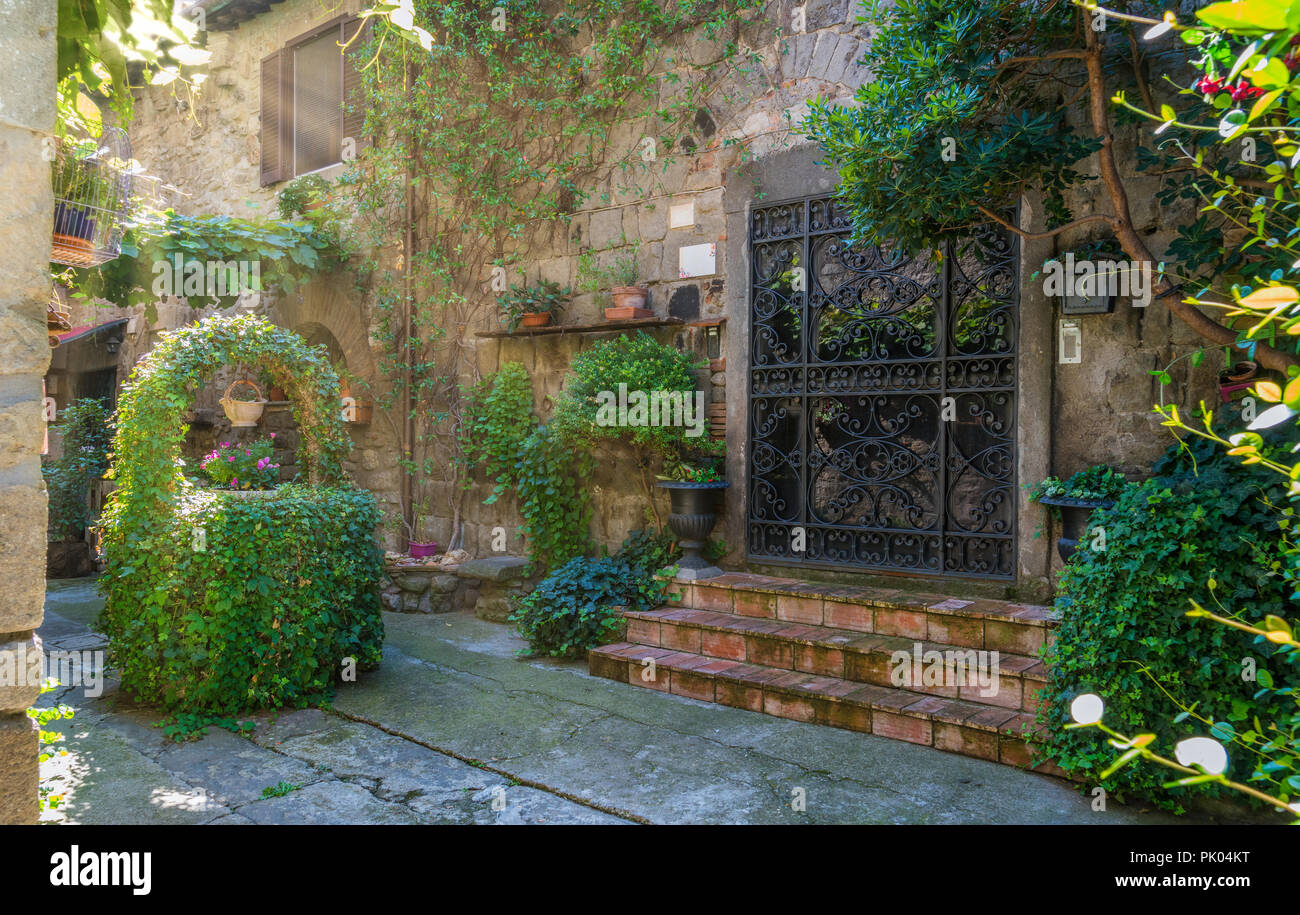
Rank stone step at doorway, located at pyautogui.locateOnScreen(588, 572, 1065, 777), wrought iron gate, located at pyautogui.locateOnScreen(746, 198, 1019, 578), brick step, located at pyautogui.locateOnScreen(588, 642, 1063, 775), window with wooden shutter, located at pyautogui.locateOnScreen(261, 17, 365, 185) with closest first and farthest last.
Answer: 1. brick step, located at pyautogui.locateOnScreen(588, 642, 1063, 775)
2. stone step at doorway, located at pyautogui.locateOnScreen(588, 572, 1065, 777)
3. wrought iron gate, located at pyautogui.locateOnScreen(746, 198, 1019, 578)
4. window with wooden shutter, located at pyautogui.locateOnScreen(261, 17, 365, 185)

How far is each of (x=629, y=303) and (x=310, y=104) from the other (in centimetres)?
497

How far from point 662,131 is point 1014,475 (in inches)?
135

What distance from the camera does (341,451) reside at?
5.23m

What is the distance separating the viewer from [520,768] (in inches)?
146

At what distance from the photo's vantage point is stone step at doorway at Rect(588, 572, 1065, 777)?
4.02 m

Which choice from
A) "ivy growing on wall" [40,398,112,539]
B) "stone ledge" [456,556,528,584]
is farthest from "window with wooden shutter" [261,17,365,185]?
"stone ledge" [456,556,528,584]

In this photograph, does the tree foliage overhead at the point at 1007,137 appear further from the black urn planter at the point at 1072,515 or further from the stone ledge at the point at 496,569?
the stone ledge at the point at 496,569

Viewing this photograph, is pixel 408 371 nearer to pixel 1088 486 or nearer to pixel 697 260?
pixel 697 260

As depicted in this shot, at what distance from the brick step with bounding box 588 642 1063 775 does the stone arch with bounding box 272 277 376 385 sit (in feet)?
14.1

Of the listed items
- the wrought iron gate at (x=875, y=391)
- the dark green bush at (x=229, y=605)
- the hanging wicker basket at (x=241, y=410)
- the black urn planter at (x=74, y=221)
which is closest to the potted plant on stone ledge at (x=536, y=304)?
the wrought iron gate at (x=875, y=391)

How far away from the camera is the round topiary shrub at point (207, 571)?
4.24 m

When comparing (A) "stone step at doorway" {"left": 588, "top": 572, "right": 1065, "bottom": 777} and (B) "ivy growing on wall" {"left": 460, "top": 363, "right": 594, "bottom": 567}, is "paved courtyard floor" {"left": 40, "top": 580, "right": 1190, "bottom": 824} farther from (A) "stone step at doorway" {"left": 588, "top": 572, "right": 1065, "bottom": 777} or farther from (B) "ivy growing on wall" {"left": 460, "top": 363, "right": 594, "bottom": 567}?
(B) "ivy growing on wall" {"left": 460, "top": 363, "right": 594, "bottom": 567}

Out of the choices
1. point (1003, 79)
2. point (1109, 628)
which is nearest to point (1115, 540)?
point (1109, 628)
